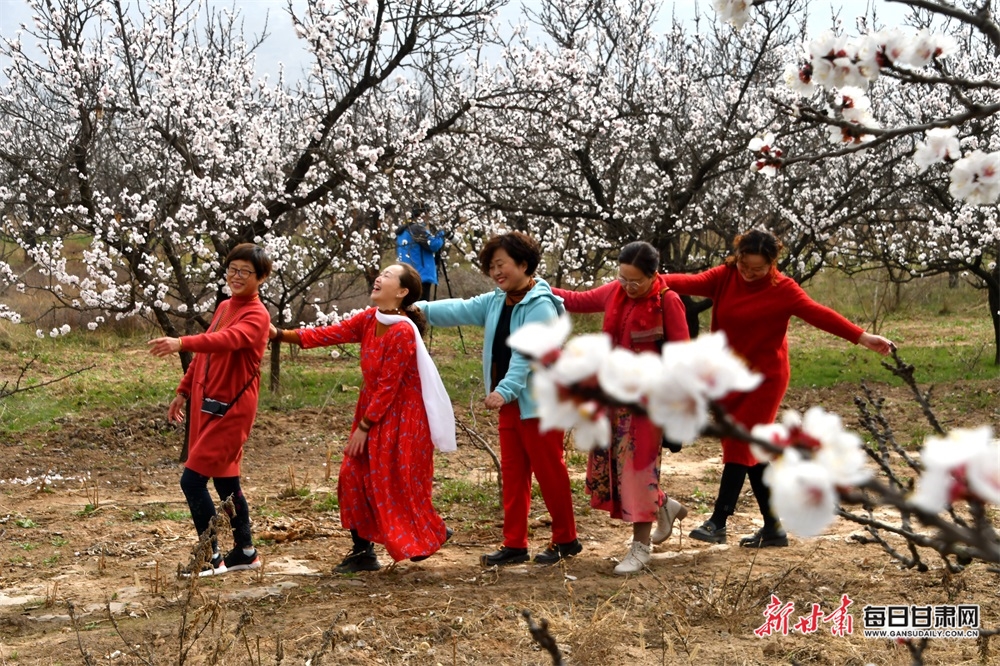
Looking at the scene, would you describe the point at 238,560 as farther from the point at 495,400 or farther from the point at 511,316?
the point at 511,316

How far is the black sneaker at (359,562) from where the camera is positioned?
4.48 meters

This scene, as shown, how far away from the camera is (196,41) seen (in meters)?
10.7

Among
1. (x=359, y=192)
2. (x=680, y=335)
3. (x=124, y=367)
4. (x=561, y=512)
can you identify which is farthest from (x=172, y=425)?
(x=680, y=335)

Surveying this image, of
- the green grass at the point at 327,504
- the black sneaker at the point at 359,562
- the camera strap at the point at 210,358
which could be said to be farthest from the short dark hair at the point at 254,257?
the green grass at the point at 327,504

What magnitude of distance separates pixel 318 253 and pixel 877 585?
983cm

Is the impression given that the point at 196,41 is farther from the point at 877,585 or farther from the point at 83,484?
the point at 877,585

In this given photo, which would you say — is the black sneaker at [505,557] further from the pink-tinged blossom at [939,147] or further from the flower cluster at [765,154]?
the pink-tinged blossom at [939,147]

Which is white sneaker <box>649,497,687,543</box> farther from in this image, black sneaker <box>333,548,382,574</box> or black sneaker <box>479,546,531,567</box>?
black sneaker <box>333,548,382,574</box>

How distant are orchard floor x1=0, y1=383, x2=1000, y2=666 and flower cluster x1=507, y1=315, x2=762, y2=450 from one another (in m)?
1.87

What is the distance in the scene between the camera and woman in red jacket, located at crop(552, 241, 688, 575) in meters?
4.37

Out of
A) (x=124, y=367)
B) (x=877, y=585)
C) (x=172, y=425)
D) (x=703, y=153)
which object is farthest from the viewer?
(x=703, y=153)

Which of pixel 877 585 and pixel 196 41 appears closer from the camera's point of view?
pixel 877 585

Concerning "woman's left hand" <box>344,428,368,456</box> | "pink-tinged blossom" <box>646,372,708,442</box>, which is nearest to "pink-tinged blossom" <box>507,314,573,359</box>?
"pink-tinged blossom" <box>646,372,708,442</box>

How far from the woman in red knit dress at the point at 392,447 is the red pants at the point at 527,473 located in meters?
0.35
